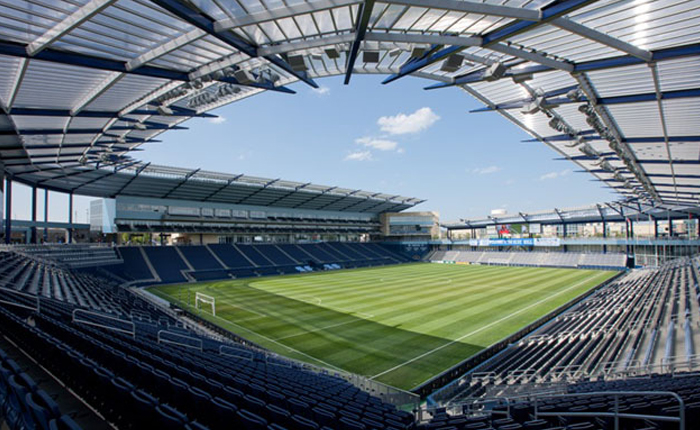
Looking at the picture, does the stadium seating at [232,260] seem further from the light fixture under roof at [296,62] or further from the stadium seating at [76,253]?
the light fixture under roof at [296,62]

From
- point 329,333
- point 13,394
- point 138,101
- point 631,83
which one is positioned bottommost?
point 329,333

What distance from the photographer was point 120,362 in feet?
22.7

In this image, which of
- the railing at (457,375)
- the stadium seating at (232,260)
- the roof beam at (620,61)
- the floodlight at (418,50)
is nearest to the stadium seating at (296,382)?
the railing at (457,375)

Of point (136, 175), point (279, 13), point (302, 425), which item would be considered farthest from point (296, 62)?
point (136, 175)

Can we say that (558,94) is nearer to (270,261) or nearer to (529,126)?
(529,126)

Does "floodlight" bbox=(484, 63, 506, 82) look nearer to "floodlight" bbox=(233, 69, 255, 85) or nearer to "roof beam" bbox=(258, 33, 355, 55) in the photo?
"roof beam" bbox=(258, 33, 355, 55)

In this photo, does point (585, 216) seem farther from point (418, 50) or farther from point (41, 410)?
point (41, 410)

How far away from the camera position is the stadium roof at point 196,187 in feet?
123

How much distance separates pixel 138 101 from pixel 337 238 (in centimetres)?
6021

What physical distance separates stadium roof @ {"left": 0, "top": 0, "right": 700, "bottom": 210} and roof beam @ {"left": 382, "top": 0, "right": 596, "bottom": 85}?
0.04m

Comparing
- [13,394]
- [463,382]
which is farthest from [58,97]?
[463,382]

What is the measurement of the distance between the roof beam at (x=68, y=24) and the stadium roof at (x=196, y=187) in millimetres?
21861

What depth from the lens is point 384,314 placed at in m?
26.6

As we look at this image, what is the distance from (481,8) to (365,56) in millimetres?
4318
